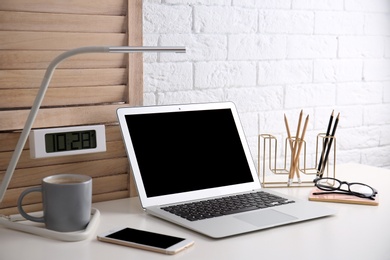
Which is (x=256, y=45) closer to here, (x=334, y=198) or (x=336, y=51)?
(x=336, y=51)

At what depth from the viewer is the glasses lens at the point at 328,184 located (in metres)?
1.60

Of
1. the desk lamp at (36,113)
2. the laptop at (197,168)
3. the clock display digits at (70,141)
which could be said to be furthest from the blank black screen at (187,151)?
the desk lamp at (36,113)

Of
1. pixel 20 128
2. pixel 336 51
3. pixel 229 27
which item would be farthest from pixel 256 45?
pixel 20 128

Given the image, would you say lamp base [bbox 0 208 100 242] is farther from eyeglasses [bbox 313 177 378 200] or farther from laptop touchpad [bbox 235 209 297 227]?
eyeglasses [bbox 313 177 378 200]

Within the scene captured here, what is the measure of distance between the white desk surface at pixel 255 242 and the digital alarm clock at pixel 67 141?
15cm

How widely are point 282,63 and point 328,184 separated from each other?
1.35ft

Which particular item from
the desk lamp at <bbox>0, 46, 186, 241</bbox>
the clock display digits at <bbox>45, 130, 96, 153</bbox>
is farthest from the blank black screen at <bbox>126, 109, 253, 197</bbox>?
the desk lamp at <bbox>0, 46, 186, 241</bbox>

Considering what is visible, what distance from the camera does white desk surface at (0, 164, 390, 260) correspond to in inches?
45.2

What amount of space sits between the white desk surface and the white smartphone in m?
0.01

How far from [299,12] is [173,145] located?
0.66m

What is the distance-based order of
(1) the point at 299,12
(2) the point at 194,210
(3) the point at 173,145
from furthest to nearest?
1. (1) the point at 299,12
2. (3) the point at 173,145
3. (2) the point at 194,210

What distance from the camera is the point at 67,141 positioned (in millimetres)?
1461

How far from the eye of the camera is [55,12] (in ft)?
4.68

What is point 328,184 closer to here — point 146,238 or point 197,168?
point 197,168
